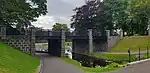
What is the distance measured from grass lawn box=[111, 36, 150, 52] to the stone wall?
14.7 meters

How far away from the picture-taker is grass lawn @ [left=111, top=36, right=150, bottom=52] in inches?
1692

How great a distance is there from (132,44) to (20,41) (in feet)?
60.5

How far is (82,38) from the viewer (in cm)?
4634

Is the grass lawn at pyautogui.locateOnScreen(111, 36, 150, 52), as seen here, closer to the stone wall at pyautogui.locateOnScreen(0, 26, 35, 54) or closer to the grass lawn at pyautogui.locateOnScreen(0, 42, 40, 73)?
the stone wall at pyautogui.locateOnScreen(0, 26, 35, 54)

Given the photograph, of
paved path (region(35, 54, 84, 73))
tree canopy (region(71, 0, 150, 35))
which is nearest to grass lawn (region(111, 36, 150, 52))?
tree canopy (region(71, 0, 150, 35))

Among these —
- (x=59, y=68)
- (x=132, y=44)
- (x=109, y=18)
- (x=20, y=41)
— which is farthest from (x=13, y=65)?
(x=109, y=18)

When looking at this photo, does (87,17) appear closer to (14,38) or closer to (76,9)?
(76,9)

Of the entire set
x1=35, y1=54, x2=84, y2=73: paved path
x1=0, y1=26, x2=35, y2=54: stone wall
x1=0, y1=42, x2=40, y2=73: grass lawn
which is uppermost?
x1=0, y1=26, x2=35, y2=54: stone wall

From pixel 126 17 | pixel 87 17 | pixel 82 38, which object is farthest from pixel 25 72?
pixel 87 17

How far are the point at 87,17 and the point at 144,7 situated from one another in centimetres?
1894

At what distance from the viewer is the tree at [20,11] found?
36.6 metres

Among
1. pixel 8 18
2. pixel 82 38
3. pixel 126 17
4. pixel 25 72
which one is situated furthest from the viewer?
pixel 126 17

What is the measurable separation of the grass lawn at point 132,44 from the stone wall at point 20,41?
48.3 feet

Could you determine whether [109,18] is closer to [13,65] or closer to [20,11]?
[20,11]
